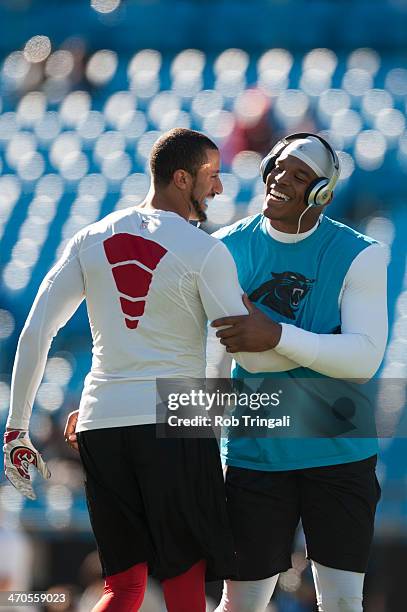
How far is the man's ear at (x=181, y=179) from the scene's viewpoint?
1833 mm

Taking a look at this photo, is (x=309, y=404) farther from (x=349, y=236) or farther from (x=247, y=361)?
(x=349, y=236)

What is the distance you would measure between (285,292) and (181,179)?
0.32 metres

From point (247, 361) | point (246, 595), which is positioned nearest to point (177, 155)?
point (247, 361)

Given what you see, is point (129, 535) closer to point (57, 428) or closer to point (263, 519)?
point (263, 519)

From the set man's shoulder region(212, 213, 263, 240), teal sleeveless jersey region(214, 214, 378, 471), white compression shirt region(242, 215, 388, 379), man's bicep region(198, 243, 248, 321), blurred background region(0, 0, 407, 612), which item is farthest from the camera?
blurred background region(0, 0, 407, 612)

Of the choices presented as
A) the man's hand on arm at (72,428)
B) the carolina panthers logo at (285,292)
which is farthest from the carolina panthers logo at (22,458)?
the carolina panthers logo at (285,292)

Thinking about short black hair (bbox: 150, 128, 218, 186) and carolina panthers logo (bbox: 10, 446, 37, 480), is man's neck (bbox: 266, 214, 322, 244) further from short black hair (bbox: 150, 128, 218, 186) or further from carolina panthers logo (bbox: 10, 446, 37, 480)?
carolina panthers logo (bbox: 10, 446, 37, 480)

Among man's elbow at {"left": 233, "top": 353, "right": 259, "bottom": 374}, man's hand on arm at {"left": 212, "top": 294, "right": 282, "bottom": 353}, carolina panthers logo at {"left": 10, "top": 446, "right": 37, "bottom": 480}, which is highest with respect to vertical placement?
man's hand on arm at {"left": 212, "top": 294, "right": 282, "bottom": 353}

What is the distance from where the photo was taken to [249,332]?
1.79 meters

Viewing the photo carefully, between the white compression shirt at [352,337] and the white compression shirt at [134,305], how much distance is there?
140 millimetres

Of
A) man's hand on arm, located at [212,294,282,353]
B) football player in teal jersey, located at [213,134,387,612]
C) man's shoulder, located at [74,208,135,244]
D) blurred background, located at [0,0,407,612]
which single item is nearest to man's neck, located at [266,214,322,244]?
Result: football player in teal jersey, located at [213,134,387,612]

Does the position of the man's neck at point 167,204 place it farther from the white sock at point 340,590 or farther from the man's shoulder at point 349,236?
the white sock at point 340,590

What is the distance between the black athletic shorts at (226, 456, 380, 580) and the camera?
6.38ft

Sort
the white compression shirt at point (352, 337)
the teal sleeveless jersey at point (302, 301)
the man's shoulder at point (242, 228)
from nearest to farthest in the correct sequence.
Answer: the white compression shirt at point (352, 337)
the teal sleeveless jersey at point (302, 301)
the man's shoulder at point (242, 228)
